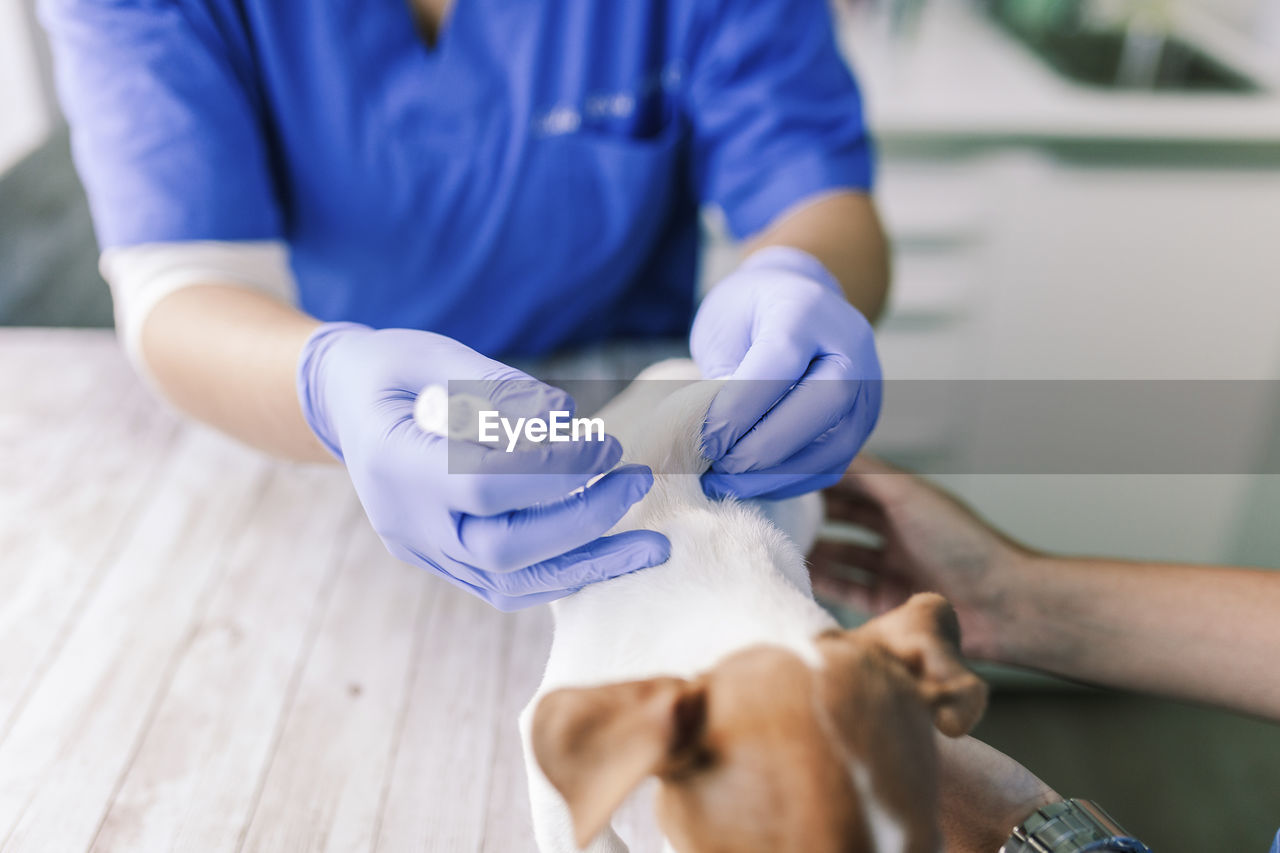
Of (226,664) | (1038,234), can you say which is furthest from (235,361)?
(1038,234)

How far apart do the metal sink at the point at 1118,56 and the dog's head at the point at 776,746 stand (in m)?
1.66

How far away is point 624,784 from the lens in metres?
0.39

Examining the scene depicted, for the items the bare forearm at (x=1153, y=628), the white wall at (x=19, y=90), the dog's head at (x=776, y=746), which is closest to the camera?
the dog's head at (x=776, y=746)

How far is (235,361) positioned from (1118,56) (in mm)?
1864

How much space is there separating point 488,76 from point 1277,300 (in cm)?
128

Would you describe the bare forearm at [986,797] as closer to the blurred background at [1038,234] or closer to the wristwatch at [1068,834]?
the wristwatch at [1068,834]

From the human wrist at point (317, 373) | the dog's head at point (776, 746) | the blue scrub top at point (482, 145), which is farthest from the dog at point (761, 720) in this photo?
the blue scrub top at point (482, 145)

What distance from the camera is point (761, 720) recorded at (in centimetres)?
39

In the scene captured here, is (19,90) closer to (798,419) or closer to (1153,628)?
(798,419)

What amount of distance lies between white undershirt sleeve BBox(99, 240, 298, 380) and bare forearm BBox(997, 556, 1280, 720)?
0.75 m

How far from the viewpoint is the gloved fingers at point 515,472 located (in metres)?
0.53

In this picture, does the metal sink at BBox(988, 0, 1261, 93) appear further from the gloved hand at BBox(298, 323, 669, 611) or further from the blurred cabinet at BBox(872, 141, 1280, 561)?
the gloved hand at BBox(298, 323, 669, 611)

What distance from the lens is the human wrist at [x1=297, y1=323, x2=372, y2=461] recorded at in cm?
69
